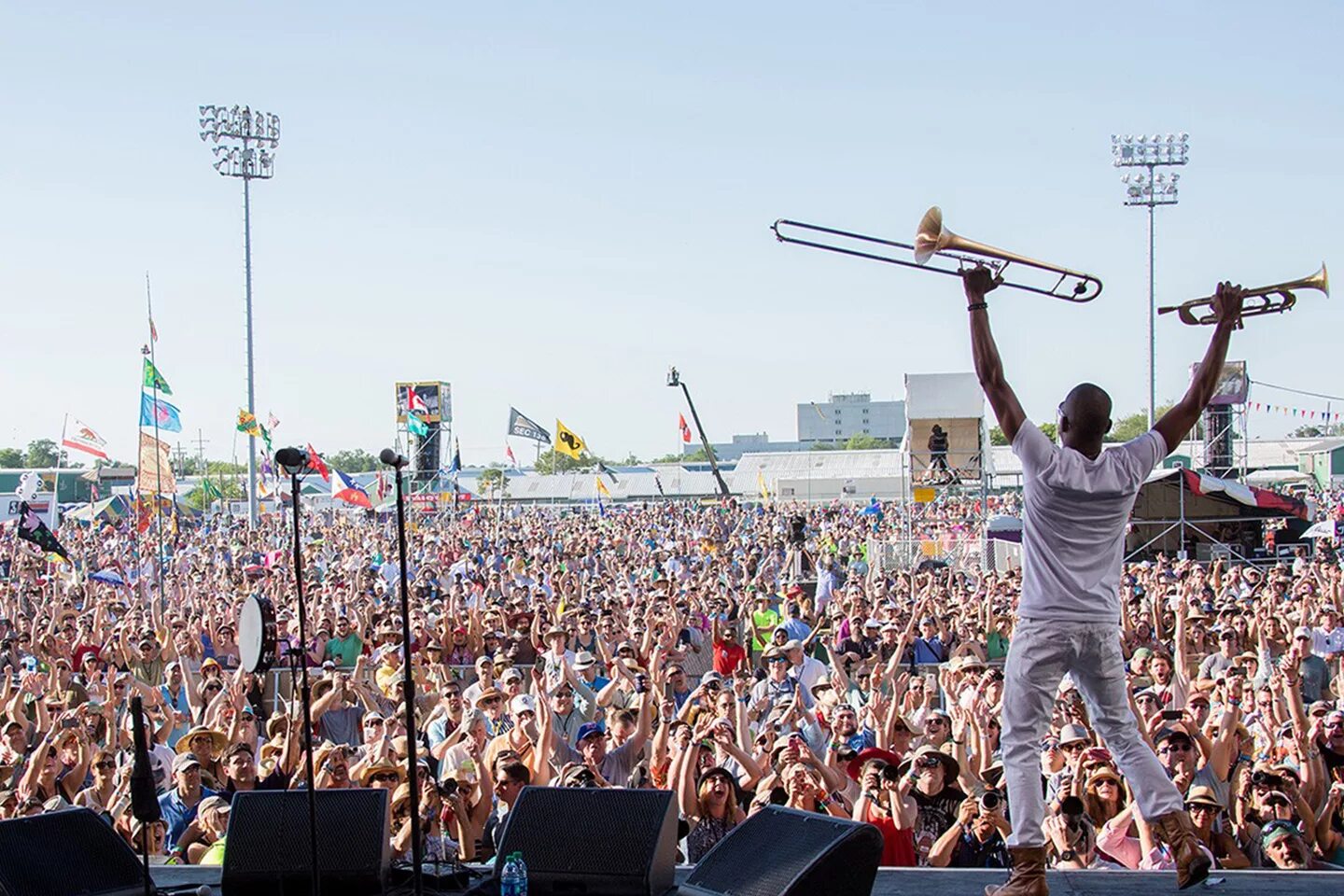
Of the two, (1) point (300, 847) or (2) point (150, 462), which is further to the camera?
(2) point (150, 462)

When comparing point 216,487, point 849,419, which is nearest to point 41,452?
point 216,487

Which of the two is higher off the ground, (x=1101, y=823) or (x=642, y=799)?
(x=642, y=799)

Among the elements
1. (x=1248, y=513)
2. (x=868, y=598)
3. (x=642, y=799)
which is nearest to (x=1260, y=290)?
(x=642, y=799)

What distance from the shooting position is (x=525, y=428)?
3594 centimetres

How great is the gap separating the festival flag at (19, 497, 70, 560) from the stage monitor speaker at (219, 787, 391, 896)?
1069 cm

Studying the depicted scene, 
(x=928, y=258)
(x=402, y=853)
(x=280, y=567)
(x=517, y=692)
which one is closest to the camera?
(x=928, y=258)

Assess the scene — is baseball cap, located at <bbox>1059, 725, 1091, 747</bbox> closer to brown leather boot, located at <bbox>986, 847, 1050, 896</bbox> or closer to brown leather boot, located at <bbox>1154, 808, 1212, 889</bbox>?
brown leather boot, located at <bbox>1154, 808, 1212, 889</bbox>

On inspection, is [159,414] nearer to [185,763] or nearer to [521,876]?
[185,763]

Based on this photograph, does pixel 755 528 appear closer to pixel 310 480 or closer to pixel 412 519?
pixel 412 519

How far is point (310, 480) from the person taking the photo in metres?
52.8

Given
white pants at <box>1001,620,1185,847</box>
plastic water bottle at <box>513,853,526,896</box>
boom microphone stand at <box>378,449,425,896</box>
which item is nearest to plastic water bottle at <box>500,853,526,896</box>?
plastic water bottle at <box>513,853,526,896</box>

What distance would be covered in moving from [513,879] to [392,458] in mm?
1303

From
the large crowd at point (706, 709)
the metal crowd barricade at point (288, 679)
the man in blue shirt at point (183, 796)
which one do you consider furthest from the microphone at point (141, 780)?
the metal crowd barricade at point (288, 679)

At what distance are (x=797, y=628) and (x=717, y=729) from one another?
4918 mm
